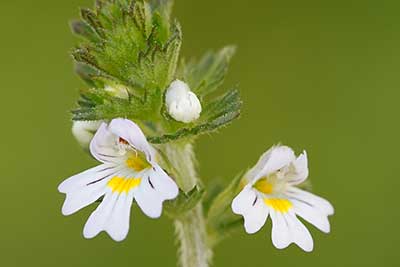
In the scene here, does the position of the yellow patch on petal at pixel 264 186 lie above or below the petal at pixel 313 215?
above

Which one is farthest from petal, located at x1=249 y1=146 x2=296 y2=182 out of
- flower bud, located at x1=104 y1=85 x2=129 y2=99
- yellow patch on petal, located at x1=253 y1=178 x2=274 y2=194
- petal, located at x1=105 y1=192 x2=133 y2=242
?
flower bud, located at x1=104 y1=85 x2=129 y2=99

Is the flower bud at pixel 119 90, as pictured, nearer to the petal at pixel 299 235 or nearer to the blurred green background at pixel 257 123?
the petal at pixel 299 235

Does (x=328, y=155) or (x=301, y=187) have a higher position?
(x=328, y=155)

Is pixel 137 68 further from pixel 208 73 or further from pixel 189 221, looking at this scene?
pixel 189 221

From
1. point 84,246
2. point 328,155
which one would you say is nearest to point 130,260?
point 84,246

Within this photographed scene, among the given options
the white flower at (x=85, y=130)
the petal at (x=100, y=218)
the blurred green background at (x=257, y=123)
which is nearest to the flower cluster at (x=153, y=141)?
the petal at (x=100, y=218)

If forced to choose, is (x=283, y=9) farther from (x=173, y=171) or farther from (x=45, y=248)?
(x=173, y=171)

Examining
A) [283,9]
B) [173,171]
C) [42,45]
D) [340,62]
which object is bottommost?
[173,171]
